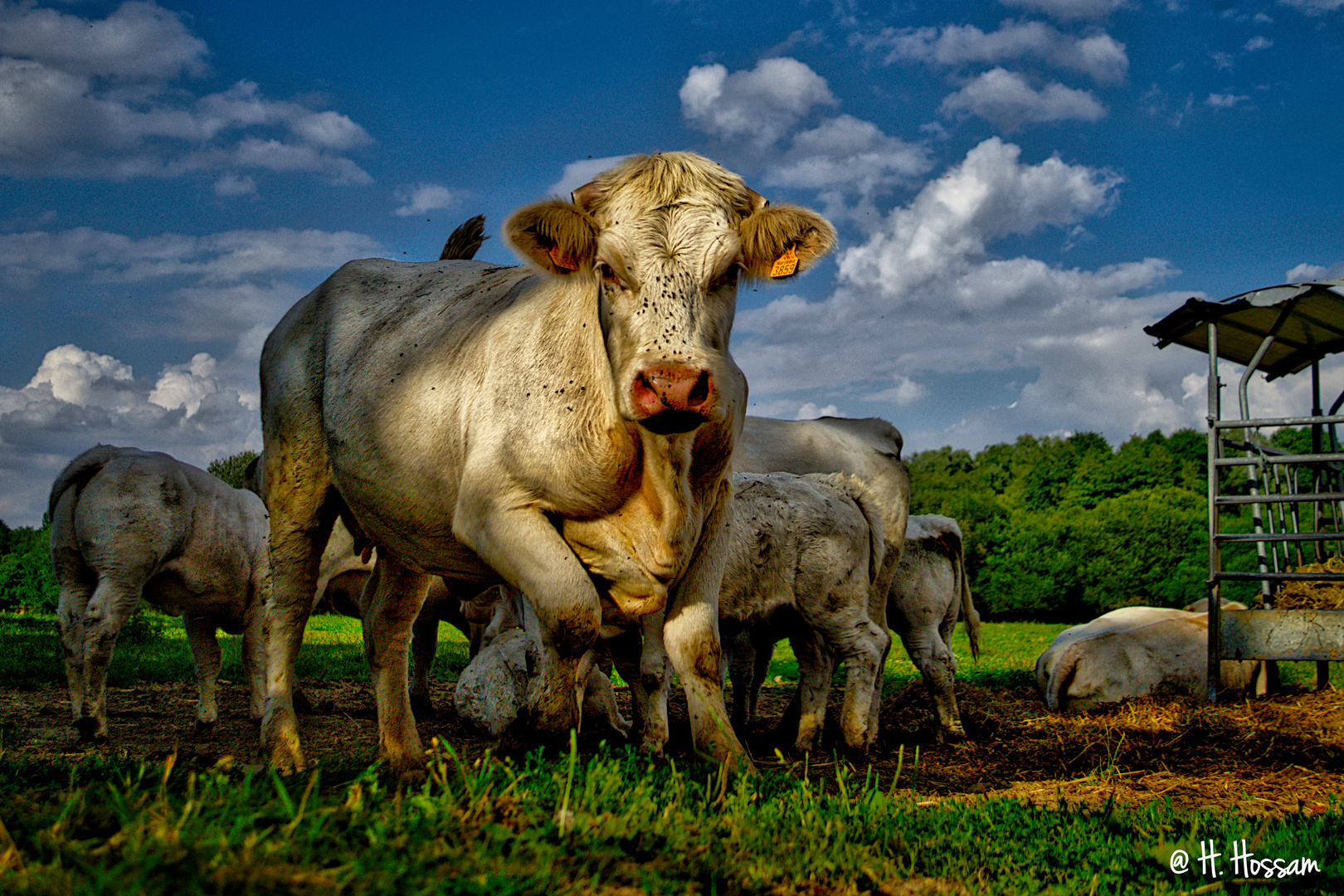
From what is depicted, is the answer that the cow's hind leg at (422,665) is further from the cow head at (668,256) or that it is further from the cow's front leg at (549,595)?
the cow head at (668,256)

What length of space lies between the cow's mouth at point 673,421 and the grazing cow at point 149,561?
6.21m

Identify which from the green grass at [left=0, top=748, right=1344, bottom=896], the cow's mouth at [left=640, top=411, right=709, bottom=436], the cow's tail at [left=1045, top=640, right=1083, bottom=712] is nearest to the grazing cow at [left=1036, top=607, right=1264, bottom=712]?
the cow's tail at [left=1045, top=640, right=1083, bottom=712]

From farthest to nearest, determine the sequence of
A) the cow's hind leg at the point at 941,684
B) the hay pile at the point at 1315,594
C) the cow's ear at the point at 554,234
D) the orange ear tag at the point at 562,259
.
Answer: the hay pile at the point at 1315,594 → the cow's hind leg at the point at 941,684 → the orange ear tag at the point at 562,259 → the cow's ear at the point at 554,234

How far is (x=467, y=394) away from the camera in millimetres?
4703

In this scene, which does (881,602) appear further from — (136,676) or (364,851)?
(136,676)

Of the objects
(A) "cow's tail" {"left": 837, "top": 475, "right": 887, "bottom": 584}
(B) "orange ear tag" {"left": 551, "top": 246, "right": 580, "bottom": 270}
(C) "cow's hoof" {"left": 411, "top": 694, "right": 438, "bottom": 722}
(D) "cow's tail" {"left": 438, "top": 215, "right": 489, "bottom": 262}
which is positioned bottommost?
(C) "cow's hoof" {"left": 411, "top": 694, "right": 438, "bottom": 722}

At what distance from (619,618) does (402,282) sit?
111 inches

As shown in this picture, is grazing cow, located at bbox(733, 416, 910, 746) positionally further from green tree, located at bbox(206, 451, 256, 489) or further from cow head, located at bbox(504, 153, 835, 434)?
green tree, located at bbox(206, 451, 256, 489)

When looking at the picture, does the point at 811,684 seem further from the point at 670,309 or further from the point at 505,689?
the point at 670,309

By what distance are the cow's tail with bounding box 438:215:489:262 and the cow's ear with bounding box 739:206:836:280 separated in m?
3.99

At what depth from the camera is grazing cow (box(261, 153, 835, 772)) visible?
3.86 meters

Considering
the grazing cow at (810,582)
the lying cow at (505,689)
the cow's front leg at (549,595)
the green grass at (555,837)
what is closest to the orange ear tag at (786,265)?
the cow's front leg at (549,595)

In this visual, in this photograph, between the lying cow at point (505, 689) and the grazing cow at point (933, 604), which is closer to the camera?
the lying cow at point (505, 689)

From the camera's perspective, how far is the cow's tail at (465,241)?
778 centimetres
